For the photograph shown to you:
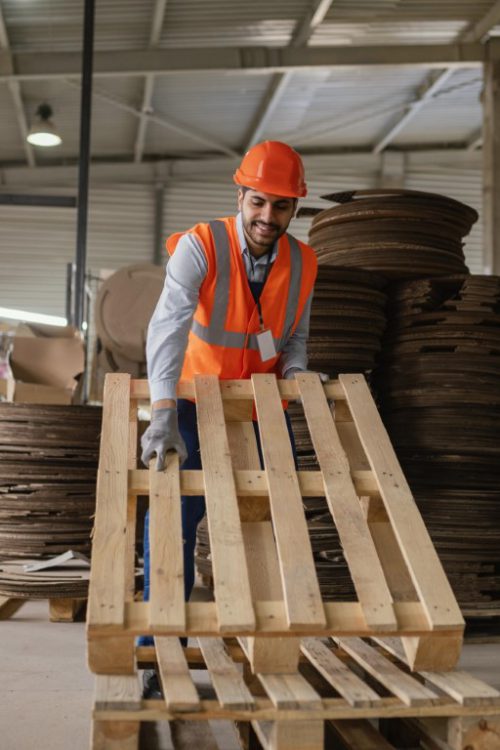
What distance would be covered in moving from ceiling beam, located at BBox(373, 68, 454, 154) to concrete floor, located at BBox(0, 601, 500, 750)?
10.2 m

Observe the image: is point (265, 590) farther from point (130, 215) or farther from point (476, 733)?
point (130, 215)

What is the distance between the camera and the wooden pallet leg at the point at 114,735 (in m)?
2.17

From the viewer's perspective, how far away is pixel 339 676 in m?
2.59

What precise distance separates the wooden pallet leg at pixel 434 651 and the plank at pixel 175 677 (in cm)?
62

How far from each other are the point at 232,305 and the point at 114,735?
5.65ft

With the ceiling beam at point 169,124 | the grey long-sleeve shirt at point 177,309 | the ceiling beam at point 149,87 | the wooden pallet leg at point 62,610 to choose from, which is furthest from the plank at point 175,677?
the ceiling beam at point 169,124

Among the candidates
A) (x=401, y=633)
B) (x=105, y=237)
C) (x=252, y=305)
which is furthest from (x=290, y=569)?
(x=105, y=237)

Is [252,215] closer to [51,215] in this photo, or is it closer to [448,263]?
[448,263]

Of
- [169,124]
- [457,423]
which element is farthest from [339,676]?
[169,124]

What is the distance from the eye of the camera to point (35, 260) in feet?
54.0

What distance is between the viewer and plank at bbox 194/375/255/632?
7.75ft

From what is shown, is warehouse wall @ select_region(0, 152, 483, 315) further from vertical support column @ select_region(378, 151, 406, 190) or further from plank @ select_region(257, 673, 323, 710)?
plank @ select_region(257, 673, 323, 710)

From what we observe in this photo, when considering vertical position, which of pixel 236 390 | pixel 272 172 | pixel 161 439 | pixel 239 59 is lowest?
pixel 161 439

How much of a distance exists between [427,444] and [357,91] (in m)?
9.95
